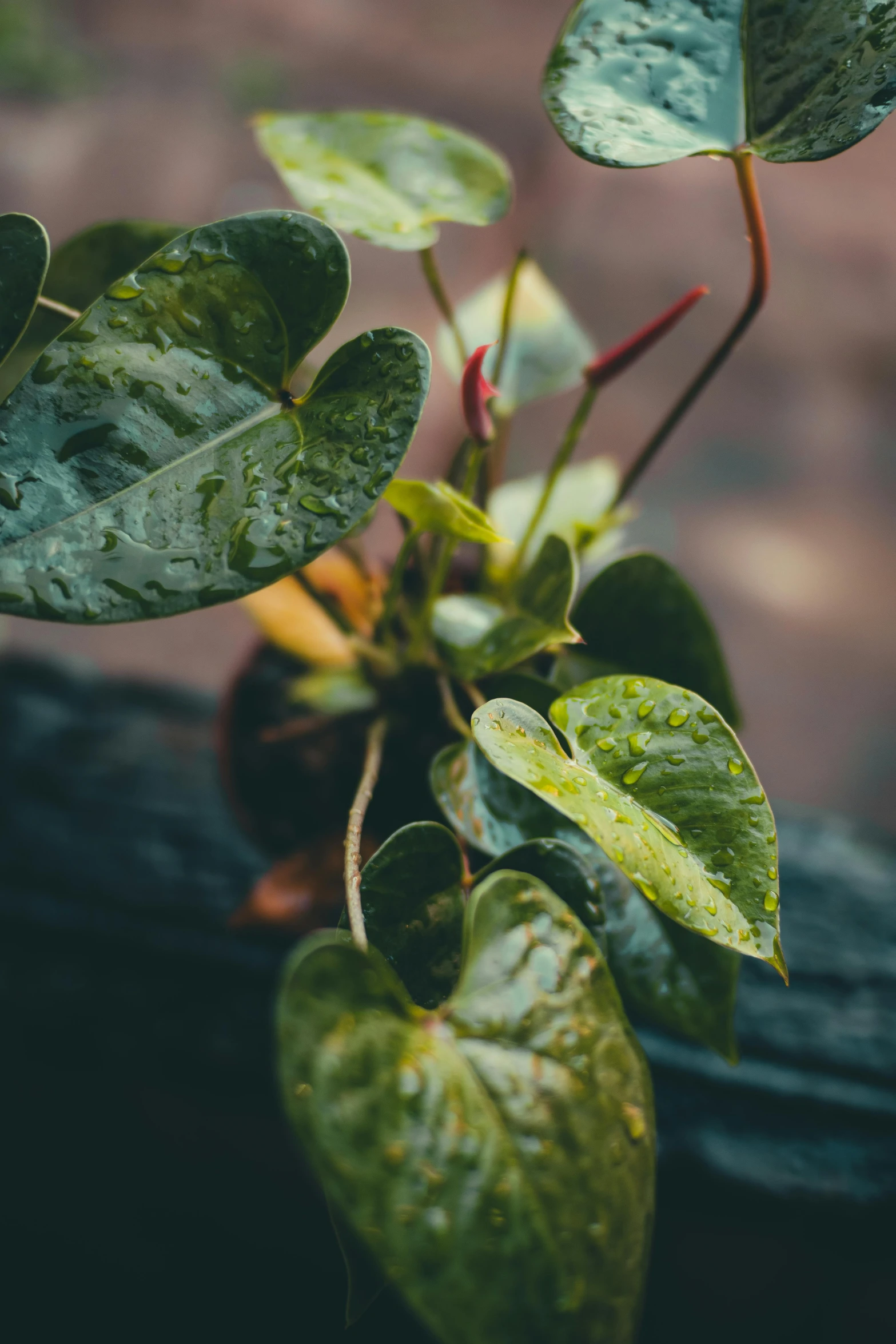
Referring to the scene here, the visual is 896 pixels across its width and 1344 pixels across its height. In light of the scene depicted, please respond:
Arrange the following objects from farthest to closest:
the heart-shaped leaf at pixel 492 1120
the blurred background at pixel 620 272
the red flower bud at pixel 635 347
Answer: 1. the blurred background at pixel 620 272
2. the red flower bud at pixel 635 347
3. the heart-shaped leaf at pixel 492 1120

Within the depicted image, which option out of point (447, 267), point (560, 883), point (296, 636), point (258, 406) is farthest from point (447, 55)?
point (560, 883)

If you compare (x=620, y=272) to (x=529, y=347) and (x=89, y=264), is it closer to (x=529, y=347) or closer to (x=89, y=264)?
(x=529, y=347)

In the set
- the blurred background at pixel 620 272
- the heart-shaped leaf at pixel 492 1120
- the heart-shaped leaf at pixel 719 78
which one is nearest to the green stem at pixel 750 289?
the heart-shaped leaf at pixel 719 78

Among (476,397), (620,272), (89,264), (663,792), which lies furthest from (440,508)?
(620,272)

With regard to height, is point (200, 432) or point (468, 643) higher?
point (200, 432)

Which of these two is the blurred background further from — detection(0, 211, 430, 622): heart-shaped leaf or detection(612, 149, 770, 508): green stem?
detection(0, 211, 430, 622): heart-shaped leaf

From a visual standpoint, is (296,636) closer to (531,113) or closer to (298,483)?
(298,483)

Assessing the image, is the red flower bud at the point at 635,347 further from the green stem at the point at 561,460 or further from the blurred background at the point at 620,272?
the blurred background at the point at 620,272
